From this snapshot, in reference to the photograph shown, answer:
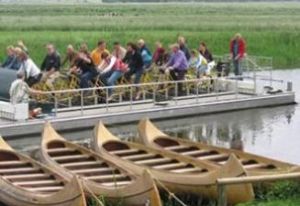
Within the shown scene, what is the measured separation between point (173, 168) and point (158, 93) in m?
10.4

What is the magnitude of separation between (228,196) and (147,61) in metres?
12.1

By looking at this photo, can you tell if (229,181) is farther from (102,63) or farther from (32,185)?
(102,63)

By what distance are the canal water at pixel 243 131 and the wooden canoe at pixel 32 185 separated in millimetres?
4437

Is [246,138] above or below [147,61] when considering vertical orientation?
below

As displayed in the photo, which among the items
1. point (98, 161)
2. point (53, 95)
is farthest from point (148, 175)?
point (53, 95)

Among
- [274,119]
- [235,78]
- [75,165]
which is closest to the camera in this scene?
[75,165]

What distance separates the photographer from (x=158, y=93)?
25.0 metres

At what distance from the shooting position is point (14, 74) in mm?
22094

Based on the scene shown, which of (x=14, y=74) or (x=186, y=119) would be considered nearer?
(x=14, y=74)

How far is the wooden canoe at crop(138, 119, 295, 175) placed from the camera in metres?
14.3

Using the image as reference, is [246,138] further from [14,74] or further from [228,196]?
[228,196]

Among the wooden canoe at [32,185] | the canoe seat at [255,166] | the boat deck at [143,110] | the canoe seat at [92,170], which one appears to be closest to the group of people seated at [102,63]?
the boat deck at [143,110]

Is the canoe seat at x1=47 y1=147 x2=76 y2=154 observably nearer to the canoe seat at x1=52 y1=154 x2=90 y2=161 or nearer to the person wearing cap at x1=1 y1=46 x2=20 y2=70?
the canoe seat at x1=52 y1=154 x2=90 y2=161

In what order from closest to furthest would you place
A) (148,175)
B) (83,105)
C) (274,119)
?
(148,175), (83,105), (274,119)
